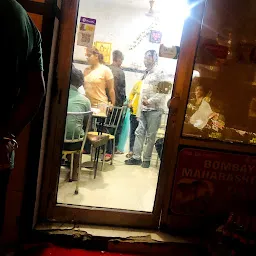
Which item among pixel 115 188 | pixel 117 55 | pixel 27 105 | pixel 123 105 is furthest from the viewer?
pixel 123 105

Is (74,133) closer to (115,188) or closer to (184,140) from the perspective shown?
(115,188)

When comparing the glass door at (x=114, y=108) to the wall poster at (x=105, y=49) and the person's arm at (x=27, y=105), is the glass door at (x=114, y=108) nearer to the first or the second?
the wall poster at (x=105, y=49)

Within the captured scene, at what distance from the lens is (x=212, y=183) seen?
2584 millimetres

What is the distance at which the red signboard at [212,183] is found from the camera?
8.34 feet

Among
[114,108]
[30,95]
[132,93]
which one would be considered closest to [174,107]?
[30,95]

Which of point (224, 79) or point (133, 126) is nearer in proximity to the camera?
point (224, 79)

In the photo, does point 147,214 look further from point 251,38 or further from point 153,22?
point 153,22

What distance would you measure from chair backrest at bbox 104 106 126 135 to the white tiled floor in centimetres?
61

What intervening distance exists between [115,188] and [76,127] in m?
0.94

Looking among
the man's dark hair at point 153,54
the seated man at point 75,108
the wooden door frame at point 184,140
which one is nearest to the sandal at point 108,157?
the seated man at point 75,108

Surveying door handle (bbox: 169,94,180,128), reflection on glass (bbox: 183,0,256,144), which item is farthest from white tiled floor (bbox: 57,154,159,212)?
reflection on glass (bbox: 183,0,256,144)

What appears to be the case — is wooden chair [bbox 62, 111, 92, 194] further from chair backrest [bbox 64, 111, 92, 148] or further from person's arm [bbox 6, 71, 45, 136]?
person's arm [bbox 6, 71, 45, 136]

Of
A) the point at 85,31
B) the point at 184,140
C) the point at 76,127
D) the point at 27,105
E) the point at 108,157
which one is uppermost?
the point at 85,31

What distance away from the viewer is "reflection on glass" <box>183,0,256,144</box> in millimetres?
2383
